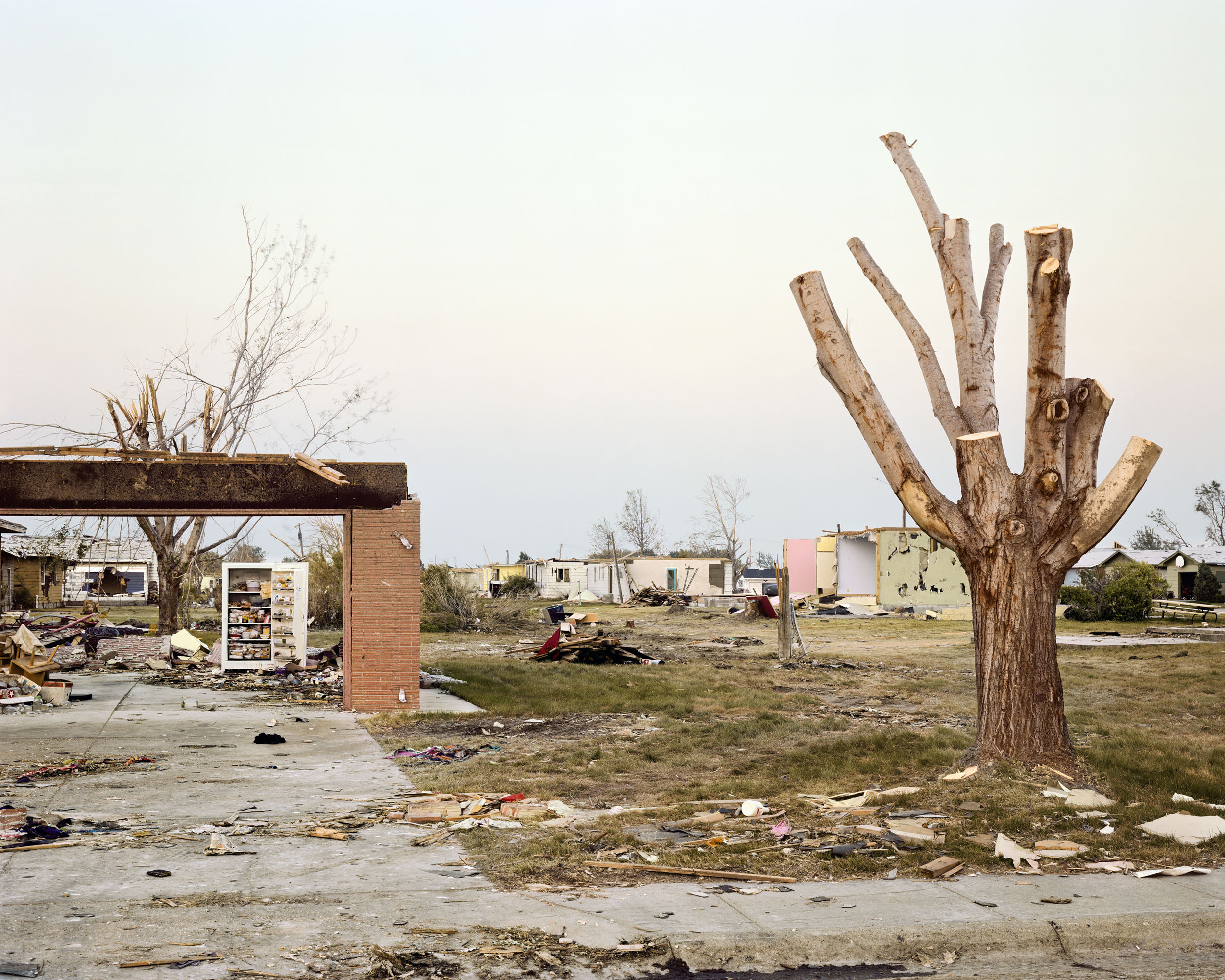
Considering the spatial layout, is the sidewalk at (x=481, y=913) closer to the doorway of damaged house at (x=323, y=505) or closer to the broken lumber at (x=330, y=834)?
the broken lumber at (x=330, y=834)

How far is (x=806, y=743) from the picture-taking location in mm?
13000

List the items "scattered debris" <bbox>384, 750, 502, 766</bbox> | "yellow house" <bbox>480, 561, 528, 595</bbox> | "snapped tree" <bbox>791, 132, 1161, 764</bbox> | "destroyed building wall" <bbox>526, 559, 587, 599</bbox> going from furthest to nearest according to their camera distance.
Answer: "yellow house" <bbox>480, 561, 528, 595</bbox>
"destroyed building wall" <bbox>526, 559, 587, 599</bbox>
"scattered debris" <bbox>384, 750, 502, 766</bbox>
"snapped tree" <bbox>791, 132, 1161, 764</bbox>

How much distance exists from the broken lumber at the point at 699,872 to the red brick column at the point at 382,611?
33.6ft

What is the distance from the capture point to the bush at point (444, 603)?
3688 cm

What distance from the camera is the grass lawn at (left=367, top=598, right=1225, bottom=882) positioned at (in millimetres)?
7469

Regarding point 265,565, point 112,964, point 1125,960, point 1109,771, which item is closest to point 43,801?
point 112,964

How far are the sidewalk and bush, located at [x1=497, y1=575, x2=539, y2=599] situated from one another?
214 feet

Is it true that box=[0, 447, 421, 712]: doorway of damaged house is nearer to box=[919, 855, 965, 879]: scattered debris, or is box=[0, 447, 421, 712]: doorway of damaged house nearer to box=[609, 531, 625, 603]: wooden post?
box=[919, 855, 965, 879]: scattered debris

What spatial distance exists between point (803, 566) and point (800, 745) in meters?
48.6

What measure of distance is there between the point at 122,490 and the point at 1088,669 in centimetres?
1954

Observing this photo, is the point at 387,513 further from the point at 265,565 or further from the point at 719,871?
the point at 719,871

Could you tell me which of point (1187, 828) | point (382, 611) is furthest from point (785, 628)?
point (1187, 828)

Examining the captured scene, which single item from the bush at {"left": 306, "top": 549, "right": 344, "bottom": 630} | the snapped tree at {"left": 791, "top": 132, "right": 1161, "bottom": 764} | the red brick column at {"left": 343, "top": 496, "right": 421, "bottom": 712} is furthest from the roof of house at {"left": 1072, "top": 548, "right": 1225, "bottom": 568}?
the snapped tree at {"left": 791, "top": 132, "right": 1161, "bottom": 764}

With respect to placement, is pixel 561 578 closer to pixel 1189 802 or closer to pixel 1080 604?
pixel 1080 604
